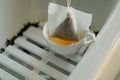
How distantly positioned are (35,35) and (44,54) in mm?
86

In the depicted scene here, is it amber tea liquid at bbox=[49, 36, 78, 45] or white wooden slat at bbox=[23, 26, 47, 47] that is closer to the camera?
amber tea liquid at bbox=[49, 36, 78, 45]

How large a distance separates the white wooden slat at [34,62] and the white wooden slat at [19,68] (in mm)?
25

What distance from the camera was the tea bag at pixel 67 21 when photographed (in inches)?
30.8

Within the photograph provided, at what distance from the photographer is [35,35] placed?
3.01 feet

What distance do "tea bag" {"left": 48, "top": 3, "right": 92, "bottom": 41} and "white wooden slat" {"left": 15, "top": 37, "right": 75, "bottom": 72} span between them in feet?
0.26

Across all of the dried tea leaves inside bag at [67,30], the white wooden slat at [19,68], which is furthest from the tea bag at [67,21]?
the white wooden slat at [19,68]

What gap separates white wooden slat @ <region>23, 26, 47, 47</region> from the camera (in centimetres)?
90

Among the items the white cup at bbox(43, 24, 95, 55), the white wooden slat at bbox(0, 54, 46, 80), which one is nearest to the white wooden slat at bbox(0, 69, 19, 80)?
the white wooden slat at bbox(0, 54, 46, 80)

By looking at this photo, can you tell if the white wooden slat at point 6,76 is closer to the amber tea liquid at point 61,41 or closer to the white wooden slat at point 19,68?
the white wooden slat at point 19,68

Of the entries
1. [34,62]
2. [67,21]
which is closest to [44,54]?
[34,62]

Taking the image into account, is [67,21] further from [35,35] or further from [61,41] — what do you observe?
[35,35]

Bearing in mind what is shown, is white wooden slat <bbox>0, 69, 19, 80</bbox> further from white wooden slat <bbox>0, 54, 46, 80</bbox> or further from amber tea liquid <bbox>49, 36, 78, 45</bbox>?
amber tea liquid <bbox>49, 36, 78, 45</bbox>

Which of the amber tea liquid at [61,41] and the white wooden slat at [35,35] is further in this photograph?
the white wooden slat at [35,35]

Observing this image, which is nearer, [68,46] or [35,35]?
[68,46]
